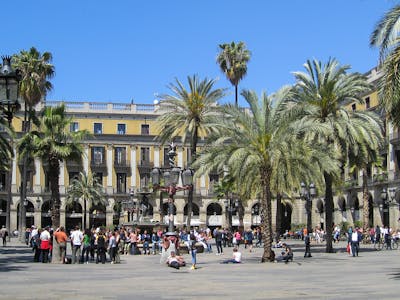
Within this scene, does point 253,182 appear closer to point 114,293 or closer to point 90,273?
point 90,273

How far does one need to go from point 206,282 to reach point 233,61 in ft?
130

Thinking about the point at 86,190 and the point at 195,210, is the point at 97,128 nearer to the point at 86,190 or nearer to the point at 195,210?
the point at 86,190

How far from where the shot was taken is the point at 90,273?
21.5 m

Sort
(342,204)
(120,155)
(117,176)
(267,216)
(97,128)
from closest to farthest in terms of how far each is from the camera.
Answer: (267,216) → (342,204) → (97,128) → (120,155) → (117,176)

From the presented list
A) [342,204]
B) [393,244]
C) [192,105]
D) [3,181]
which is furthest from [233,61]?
[3,181]

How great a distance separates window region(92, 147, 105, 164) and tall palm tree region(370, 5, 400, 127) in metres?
62.4

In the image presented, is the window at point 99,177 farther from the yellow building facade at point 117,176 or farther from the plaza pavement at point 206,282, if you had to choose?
the plaza pavement at point 206,282

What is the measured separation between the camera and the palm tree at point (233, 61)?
56.0 metres

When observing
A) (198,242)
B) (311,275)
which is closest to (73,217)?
(198,242)

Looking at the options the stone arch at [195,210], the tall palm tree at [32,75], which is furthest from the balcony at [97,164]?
the tall palm tree at [32,75]

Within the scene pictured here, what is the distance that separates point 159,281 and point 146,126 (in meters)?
61.6

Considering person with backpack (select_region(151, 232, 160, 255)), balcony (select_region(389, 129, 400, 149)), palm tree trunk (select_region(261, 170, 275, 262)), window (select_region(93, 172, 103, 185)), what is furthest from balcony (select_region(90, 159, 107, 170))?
palm tree trunk (select_region(261, 170, 275, 262))

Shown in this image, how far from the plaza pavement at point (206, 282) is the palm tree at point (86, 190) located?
48.3 meters

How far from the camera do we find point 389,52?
59.4 ft
